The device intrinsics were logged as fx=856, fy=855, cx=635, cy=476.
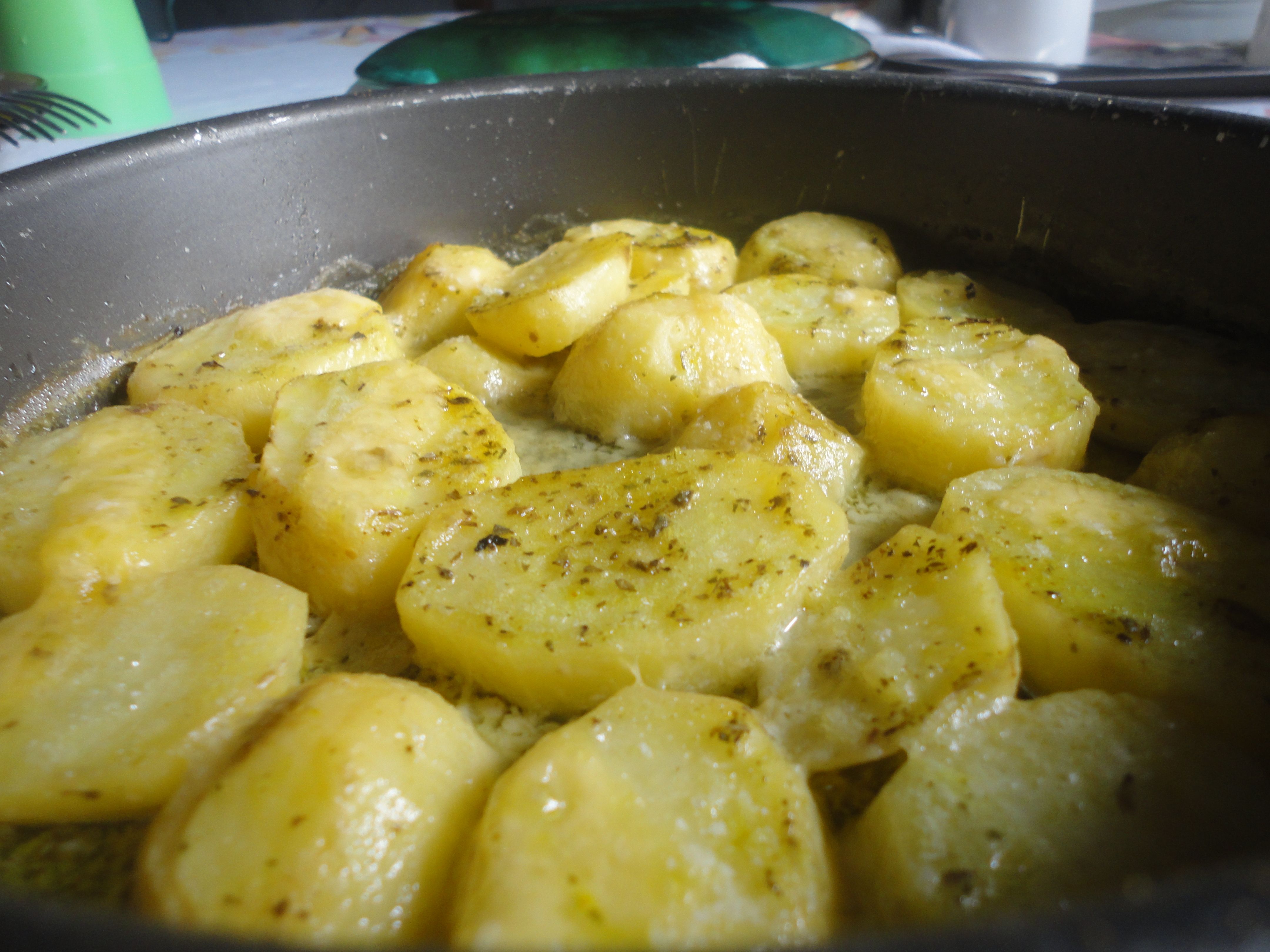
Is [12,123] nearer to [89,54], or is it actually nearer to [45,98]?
[45,98]

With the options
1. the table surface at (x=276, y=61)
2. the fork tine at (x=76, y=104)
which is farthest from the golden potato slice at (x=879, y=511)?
the fork tine at (x=76, y=104)

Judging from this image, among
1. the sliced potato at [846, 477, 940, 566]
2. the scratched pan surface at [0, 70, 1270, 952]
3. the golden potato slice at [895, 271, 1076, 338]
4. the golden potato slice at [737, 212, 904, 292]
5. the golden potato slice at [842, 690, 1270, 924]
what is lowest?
the sliced potato at [846, 477, 940, 566]

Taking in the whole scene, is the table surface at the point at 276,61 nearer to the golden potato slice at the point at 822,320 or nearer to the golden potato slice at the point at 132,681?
the golden potato slice at the point at 822,320

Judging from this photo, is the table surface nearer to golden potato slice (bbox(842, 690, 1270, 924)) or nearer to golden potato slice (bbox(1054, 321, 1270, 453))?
golden potato slice (bbox(1054, 321, 1270, 453))

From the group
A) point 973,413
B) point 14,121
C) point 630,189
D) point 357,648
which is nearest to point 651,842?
point 357,648

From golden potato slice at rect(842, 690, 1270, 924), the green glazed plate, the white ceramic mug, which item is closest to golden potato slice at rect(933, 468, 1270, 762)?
golden potato slice at rect(842, 690, 1270, 924)

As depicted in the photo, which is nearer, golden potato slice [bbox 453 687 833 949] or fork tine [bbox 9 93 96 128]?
golden potato slice [bbox 453 687 833 949]

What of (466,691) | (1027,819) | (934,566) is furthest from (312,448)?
(1027,819)
